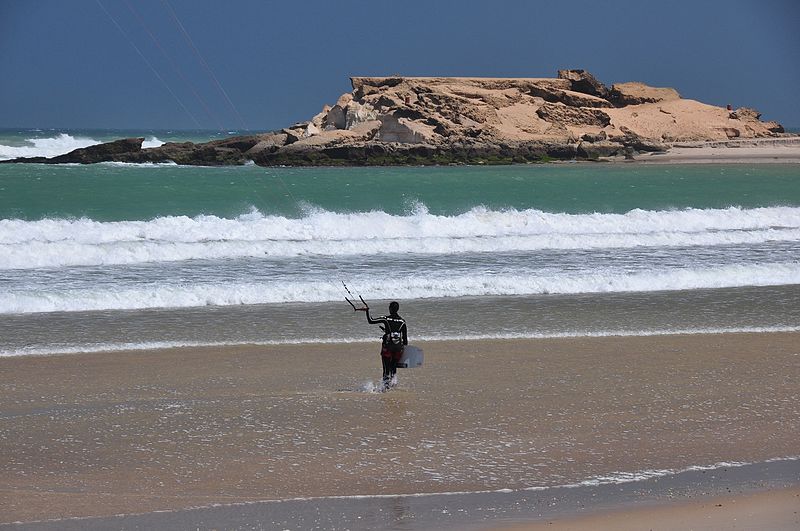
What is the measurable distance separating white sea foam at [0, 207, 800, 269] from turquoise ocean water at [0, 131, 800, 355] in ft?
0.17

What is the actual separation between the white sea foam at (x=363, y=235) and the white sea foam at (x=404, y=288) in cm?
305

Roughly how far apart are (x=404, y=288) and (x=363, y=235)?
7.23m

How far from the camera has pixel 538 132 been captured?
59.8 m

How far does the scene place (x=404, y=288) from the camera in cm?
1380

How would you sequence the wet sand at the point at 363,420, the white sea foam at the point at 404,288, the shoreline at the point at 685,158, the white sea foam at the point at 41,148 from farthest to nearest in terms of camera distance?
the white sea foam at the point at 41,148 < the shoreline at the point at 685,158 < the white sea foam at the point at 404,288 < the wet sand at the point at 363,420

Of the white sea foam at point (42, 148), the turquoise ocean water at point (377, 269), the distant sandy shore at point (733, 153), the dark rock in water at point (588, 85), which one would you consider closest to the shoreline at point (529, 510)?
the turquoise ocean water at point (377, 269)

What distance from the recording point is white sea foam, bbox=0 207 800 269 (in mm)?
16844

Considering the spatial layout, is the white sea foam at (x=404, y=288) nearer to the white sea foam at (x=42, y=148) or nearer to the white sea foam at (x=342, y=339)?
the white sea foam at (x=342, y=339)

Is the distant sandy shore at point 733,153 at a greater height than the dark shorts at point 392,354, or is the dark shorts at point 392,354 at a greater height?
the distant sandy shore at point 733,153

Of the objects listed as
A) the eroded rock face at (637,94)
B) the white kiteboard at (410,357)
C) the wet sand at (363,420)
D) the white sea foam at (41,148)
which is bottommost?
the wet sand at (363,420)

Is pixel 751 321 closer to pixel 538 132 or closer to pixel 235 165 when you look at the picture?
pixel 235 165

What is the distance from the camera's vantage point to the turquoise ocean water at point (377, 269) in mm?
11500

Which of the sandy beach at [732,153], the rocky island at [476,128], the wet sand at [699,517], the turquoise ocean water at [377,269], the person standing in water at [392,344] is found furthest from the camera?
the sandy beach at [732,153]

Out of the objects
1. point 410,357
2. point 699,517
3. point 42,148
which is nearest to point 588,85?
point 42,148
